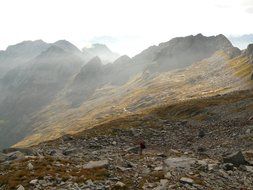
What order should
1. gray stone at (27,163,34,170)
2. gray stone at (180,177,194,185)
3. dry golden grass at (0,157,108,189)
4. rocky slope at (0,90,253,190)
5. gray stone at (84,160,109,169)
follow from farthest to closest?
1. gray stone at (84,160,109,169)
2. gray stone at (27,163,34,170)
3. dry golden grass at (0,157,108,189)
4. rocky slope at (0,90,253,190)
5. gray stone at (180,177,194,185)

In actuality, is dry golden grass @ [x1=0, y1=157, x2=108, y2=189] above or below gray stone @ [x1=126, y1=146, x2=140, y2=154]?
above

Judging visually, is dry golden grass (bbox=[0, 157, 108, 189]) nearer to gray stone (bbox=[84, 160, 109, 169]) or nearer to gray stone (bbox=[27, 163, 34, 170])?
gray stone (bbox=[27, 163, 34, 170])

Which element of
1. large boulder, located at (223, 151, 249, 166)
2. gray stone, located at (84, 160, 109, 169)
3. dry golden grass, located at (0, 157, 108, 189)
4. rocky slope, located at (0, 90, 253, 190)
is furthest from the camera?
large boulder, located at (223, 151, 249, 166)

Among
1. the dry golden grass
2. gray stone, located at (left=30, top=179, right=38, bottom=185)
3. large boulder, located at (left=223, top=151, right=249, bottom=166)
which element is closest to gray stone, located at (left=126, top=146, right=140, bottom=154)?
the dry golden grass

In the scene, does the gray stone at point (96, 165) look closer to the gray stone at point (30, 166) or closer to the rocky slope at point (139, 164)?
the rocky slope at point (139, 164)

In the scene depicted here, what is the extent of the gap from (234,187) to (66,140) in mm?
34047

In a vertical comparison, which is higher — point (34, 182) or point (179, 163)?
point (34, 182)

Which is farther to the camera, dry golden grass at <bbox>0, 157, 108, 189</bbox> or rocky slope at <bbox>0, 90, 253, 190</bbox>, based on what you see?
dry golden grass at <bbox>0, 157, 108, 189</bbox>

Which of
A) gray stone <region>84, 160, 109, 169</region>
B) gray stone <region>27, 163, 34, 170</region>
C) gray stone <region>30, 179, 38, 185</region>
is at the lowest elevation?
gray stone <region>84, 160, 109, 169</region>

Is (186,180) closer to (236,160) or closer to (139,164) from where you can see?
(139,164)

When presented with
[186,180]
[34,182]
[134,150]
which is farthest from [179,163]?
[34,182]

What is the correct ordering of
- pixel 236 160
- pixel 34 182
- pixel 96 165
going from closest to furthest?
pixel 34 182
pixel 96 165
pixel 236 160

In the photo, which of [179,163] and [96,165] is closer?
[96,165]

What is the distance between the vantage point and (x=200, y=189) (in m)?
28.7
